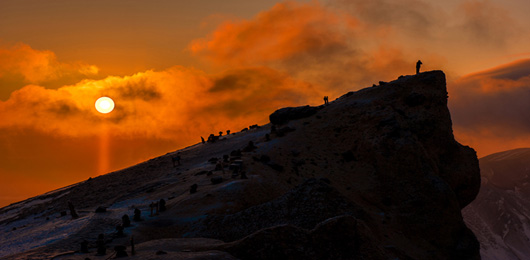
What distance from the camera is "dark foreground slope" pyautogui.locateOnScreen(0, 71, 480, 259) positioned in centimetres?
1802

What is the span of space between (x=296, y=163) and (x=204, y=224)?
16402 mm

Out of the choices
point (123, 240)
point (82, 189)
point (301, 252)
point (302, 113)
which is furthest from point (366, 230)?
point (82, 189)

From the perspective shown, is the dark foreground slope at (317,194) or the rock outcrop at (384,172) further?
the rock outcrop at (384,172)

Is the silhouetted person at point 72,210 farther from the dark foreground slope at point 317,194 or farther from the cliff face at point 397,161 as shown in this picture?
the cliff face at point 397,161

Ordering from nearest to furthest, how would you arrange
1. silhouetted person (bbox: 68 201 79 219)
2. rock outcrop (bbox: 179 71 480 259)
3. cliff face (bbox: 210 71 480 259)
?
1. rock outcrop (bbox: 179 71 480 259)
2. cliff face (bbox: 210 71 480 259)
3. silhouetted person (bbox: 68 201 79 219)

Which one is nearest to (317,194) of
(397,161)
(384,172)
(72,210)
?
(384,172)

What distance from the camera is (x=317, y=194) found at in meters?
24.6

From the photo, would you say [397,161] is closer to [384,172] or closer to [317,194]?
[384,172]

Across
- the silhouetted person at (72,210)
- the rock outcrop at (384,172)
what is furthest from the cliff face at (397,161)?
the silhouetted person at (72,210)

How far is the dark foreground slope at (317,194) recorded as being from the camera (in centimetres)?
1802

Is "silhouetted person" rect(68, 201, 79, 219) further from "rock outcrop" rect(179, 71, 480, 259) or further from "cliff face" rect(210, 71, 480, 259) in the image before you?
"cliff face" rect(210, 71, 480, 259)

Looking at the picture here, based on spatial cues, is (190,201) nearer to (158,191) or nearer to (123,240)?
(123,240)

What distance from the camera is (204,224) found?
90.0ft

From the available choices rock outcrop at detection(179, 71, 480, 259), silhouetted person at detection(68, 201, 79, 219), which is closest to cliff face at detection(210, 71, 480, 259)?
rock outcrop at detection(179, 71, 480, 259)
